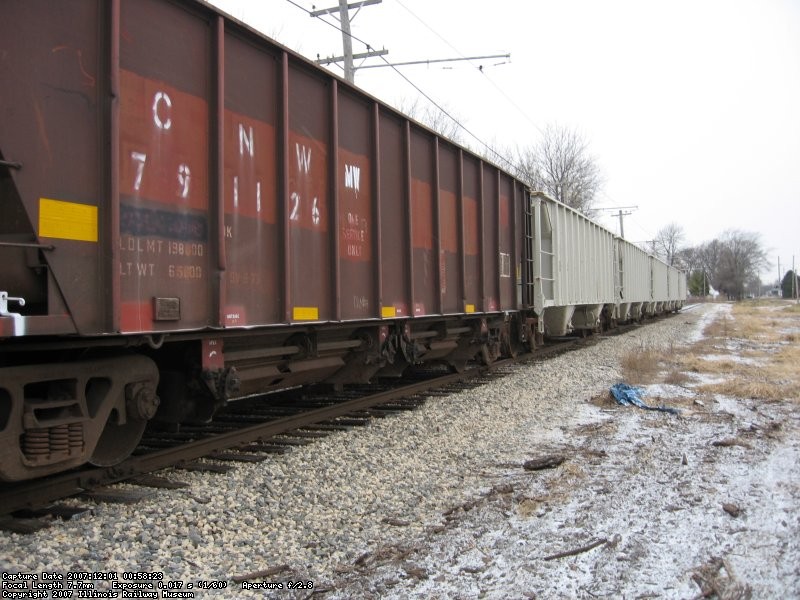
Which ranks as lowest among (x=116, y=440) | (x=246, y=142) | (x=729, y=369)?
(x=729, y=369)

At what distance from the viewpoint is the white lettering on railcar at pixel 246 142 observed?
5129 mm

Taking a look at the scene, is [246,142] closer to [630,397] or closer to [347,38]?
[630,397]

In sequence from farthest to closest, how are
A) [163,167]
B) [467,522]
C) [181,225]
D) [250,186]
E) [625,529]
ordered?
[250,186] < [181,225] < [163,167] < [467,522] < [625,529]

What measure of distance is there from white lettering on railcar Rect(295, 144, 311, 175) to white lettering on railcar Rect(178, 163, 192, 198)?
140 cm

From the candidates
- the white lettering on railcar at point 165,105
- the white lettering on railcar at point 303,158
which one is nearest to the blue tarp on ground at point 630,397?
the white lettering on railcar at point 303,158

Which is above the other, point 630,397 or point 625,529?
point 630,397

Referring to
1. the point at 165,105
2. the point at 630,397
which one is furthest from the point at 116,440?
the point at 630,397

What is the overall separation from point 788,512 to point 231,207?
4.74 m

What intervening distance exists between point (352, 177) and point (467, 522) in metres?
4.04

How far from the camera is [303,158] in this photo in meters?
5.88

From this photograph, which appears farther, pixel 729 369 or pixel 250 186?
pixel 729 369

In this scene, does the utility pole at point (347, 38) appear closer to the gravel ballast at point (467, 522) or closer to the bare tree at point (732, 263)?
the gravel ballast at point (467, 522)

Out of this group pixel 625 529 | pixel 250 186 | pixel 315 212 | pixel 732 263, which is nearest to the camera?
pixel 625 529

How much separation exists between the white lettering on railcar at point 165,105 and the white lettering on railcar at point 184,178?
0.31m
